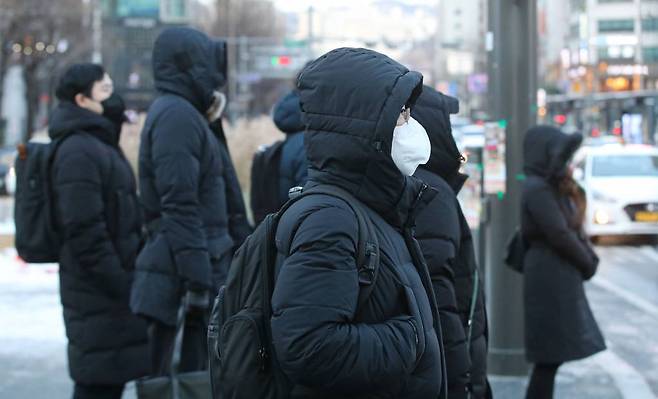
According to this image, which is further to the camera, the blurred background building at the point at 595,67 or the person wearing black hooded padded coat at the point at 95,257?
the blurred background building at the point at 595,67

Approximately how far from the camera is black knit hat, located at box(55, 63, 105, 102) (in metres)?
5.41

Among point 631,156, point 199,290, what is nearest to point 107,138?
point 199,290

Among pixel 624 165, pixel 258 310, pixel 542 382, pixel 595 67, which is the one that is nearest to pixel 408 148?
pixel 258 310

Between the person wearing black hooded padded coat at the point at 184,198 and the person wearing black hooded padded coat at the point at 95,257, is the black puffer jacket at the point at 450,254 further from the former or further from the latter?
the person wearing black hooded padded coat at the point at 95,257

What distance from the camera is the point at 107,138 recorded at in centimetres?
541

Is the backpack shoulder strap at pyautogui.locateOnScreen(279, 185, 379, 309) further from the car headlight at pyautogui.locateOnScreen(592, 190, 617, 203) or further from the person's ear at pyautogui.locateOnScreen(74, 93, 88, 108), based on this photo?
the car headlight at pyautogui.locateOnScreen(592, 190, 617, 203)

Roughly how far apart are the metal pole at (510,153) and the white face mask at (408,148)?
4722mm

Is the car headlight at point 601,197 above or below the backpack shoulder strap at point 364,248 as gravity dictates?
below

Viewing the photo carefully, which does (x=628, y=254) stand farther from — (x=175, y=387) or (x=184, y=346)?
(x=175, y=387)

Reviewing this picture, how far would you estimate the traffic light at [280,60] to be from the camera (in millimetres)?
51950

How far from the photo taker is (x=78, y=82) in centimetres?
541

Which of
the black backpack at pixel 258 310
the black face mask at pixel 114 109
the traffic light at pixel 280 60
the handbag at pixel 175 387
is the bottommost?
the handbag at pixel 175 387

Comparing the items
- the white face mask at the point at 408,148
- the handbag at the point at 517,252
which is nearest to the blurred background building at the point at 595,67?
the handbag at the point at 517,252

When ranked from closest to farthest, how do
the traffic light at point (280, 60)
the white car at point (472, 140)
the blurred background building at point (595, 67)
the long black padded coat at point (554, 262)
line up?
the long black padded coat at point (554, 262) → the white car at point (472, 140) → the traffic light at point (280, 60) → the blurred background building at point (595, 67)
